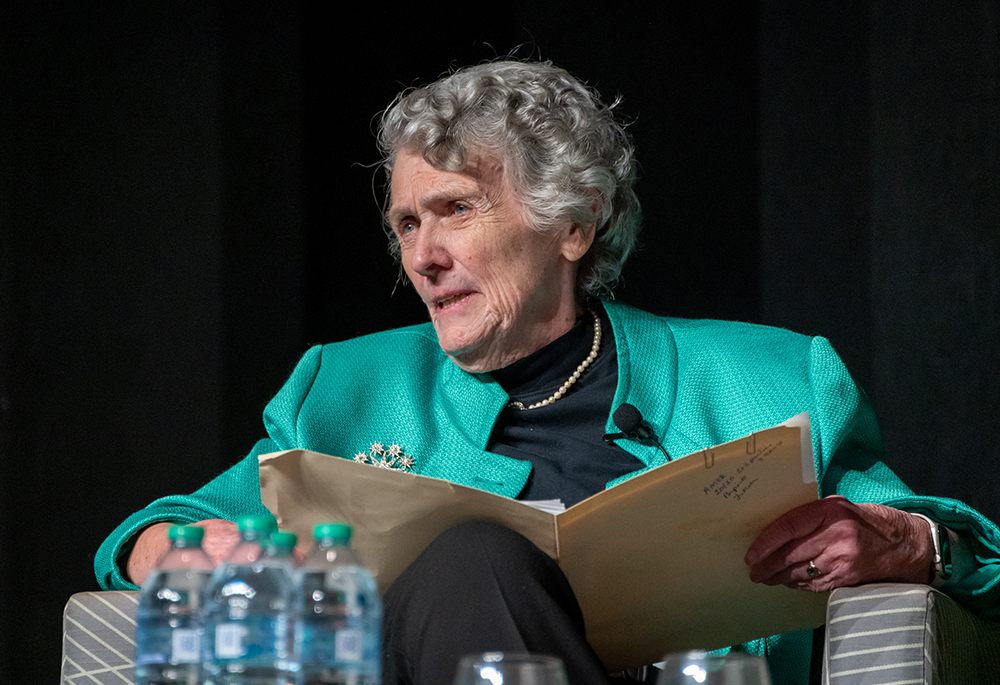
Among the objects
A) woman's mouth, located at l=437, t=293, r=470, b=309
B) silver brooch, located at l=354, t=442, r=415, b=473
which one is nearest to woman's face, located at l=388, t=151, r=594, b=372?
woman's mouth, located at l=437, t=293, r=470, b=309

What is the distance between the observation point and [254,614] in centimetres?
104

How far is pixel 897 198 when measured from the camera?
2568 mm

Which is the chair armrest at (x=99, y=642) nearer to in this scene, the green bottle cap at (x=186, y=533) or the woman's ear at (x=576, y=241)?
the green bottle cap at (x=186, y=533)

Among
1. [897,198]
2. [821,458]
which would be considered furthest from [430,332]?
[897,198]

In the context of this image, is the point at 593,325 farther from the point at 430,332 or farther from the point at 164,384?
the point at 164,384

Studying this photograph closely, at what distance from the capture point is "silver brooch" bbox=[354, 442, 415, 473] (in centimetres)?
178

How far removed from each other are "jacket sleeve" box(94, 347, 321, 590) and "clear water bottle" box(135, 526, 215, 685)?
51 cm

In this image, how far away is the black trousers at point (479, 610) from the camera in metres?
1.08

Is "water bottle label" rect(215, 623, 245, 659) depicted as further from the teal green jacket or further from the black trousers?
the teal green jacket

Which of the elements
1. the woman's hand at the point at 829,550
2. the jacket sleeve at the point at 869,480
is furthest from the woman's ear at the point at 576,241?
the woman's hand at the point at 829,550

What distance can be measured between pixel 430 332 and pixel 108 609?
2.65 feet

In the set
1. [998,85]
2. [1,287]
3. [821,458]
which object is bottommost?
[821,458]

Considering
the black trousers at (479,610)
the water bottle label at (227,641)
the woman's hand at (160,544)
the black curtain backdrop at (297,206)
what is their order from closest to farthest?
the water bottle label at (227,641), the black trousers at (479,610), the woman's hand at (160,544), the black curtain backdrop at (297,206)

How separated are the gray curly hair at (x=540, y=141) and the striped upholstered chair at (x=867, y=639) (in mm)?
850
